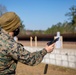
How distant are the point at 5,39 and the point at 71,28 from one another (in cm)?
2938

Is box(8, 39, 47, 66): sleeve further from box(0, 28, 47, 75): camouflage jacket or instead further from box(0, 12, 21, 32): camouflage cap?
box(0, 12, 21, 32): camouflage cap

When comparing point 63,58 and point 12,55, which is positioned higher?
point 12,55

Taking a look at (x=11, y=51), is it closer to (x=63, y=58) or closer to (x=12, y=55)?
(x=12, y=55)

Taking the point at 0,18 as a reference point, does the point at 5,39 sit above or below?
below

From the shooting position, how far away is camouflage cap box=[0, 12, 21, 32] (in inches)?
110

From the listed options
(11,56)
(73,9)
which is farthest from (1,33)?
(73,9)

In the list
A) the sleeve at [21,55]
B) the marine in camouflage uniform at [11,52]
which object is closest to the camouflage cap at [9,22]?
the marine in camouflage uniform at [11,52]

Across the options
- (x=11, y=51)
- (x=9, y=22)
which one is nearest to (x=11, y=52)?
(x=11, y=51)

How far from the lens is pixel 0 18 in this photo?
9.30ft

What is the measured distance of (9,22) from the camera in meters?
2.80

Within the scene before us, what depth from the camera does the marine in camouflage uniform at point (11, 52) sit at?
2740 mm

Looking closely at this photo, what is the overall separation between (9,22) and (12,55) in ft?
1.07

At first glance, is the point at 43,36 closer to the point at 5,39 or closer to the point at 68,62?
the point at 68,62

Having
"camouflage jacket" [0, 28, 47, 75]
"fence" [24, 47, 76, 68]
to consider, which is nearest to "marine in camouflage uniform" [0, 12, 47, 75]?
"camouflage jacket" [0, 28, 47, 75]
